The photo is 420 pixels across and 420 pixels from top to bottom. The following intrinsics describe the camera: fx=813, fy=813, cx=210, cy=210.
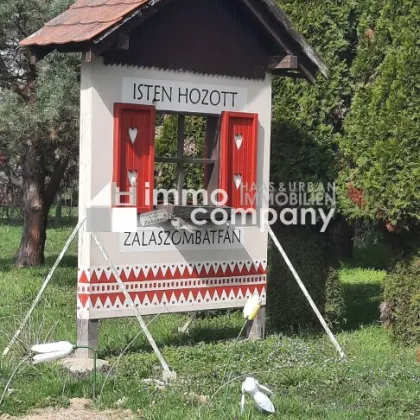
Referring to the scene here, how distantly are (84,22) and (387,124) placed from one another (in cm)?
317

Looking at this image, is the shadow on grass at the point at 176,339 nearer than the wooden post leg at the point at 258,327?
Yes

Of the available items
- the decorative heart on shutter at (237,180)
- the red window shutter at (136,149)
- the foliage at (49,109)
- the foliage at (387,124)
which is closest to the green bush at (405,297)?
the foliage at (387,124)

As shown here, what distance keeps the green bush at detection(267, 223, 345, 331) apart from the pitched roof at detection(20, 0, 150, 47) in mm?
3352

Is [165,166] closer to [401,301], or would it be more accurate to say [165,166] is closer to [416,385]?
[401,301]

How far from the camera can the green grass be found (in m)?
5.72

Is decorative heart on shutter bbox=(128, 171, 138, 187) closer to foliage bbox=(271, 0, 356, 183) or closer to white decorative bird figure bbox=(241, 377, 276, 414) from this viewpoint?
foliage bbox=(271, 0, 356, 183)

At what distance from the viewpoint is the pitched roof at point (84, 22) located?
6988 mm

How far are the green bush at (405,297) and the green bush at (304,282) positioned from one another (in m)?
0.85

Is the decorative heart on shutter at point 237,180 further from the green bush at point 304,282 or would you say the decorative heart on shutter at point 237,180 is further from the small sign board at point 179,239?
the green bush at point 304,282

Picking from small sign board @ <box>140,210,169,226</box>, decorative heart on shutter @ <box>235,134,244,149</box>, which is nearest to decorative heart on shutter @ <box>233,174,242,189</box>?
decorative heart on shutter @ <box>235,134,244,149</box>

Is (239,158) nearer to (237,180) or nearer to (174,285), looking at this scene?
(237,180)

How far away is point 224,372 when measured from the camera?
6.65 metres

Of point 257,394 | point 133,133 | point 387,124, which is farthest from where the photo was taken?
point 387,124

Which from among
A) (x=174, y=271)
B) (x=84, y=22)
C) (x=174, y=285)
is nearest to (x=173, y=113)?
(x=84, y=22)
